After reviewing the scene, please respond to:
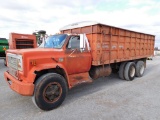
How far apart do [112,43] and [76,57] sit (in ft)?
7.09

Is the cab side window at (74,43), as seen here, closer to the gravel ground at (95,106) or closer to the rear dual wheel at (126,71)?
the gravel ground at (95,106)

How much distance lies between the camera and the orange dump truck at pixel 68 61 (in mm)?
4035

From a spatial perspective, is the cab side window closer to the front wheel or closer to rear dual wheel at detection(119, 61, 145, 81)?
the front wheel

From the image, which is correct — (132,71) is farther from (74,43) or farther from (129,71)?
(74,43)

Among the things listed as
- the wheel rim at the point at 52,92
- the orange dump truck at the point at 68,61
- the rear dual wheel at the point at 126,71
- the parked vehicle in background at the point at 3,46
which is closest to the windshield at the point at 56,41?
the orange dump truck at the point at 68,61

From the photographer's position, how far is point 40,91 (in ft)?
13.1

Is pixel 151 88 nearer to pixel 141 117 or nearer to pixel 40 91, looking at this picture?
pixel 141 117

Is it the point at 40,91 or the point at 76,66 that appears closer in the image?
the point at 40,91

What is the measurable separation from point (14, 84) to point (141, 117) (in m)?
3.59

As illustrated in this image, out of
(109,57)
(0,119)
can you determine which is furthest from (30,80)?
(109,57)

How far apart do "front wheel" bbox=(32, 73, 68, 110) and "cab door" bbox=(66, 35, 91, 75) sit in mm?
740

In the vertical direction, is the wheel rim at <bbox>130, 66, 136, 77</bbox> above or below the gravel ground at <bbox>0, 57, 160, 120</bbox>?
above

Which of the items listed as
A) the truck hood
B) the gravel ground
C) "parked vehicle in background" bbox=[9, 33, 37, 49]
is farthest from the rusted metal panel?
"parked vehicle in background" bbox=[9, 33, 37, 49]

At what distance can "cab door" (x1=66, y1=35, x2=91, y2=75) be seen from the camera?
5.00m
